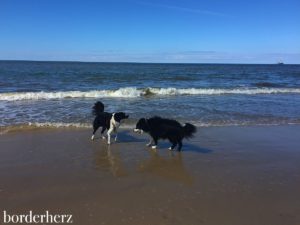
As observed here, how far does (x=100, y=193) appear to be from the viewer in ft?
16.3

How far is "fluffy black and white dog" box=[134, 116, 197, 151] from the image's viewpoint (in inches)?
296

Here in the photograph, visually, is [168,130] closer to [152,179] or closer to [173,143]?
[173,143]

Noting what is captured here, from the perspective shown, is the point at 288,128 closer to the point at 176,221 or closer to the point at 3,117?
the point at 176,221

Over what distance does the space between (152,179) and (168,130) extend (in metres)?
2.08

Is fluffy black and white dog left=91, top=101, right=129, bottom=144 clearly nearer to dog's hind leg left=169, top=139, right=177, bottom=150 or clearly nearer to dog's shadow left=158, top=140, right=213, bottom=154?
dog's shadow left=158, top=140, right=213, bottom=154

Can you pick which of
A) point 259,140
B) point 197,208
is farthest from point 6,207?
A: point 259,140

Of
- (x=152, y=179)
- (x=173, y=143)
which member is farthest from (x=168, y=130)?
(x=152, y=179)

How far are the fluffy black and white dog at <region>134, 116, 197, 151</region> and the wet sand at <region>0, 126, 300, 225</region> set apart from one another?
30 centimetres

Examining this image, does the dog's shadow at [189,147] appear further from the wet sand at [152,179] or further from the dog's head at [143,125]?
the dog's head at [143,125]

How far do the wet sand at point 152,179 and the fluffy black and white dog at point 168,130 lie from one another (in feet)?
0.97

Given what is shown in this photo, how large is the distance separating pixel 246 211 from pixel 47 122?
23.5 ft

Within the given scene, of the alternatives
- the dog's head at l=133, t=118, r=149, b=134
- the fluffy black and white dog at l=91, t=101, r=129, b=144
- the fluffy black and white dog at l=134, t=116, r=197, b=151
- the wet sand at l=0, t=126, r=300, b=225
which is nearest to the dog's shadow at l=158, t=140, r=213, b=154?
the wet sand at l=0, t=126, r=300, b=225

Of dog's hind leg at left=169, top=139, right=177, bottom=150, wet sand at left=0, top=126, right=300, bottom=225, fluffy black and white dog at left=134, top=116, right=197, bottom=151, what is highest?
fluffy black and white dog at left=134, top=116, right=197, bottom=151

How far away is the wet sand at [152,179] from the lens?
437cm
